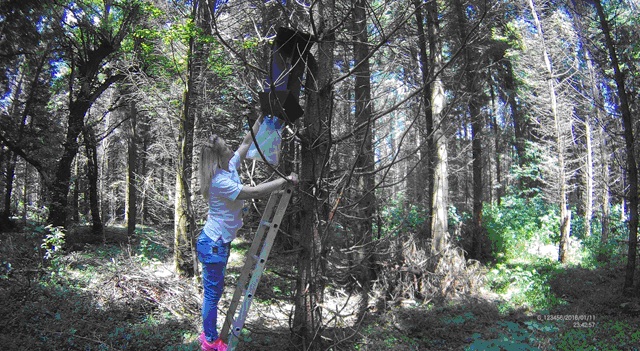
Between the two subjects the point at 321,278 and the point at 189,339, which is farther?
the point at 189,339

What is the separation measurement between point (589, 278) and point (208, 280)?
362 inches

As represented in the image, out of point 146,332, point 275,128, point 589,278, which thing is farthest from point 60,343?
point 589,278

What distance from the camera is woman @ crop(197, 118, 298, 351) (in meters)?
3.13

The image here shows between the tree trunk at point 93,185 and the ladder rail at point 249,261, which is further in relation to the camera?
the tree trunk at point 93,185

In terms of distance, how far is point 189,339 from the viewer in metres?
4.65

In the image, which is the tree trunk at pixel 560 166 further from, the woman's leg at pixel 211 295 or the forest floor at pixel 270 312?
the woman's leg at pixel 211 295

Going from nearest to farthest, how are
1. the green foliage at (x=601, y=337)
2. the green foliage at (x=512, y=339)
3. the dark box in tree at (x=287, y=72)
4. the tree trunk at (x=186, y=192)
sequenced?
1. the dark box in tree at (x=287, y=72)
2. the green foliage at (x=512, y=339)
3. the green foliage at (x=601, y=337)
4. the tree trunk at (x=186, y=192)

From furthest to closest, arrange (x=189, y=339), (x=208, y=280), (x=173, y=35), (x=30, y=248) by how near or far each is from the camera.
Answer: (x=30, y=248), (x=173, y=35), (x=189, y=339), (x=208, y=280)

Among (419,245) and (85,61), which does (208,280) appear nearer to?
(419,245)

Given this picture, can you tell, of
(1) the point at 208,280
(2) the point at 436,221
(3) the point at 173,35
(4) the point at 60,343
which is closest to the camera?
(1) the point at 208,280
